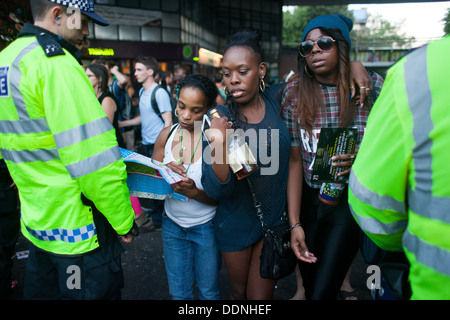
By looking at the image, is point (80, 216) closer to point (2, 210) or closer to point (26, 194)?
point (26, 194)

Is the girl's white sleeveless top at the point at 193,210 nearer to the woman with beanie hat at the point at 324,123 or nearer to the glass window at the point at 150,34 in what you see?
the woman with beanie hat at the point at 324,123

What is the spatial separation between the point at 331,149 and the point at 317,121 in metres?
0.21

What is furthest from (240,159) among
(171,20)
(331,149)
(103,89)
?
(171,20)

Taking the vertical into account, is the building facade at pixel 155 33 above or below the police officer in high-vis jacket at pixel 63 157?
above

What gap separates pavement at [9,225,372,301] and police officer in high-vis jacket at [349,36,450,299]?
2.18 meters

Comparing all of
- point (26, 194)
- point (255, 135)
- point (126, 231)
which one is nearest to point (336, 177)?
point (255, 135)

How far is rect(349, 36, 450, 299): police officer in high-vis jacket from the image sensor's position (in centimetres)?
80

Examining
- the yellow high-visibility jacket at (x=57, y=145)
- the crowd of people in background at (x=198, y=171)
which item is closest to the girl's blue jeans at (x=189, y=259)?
the crowd of people in background at (x=198, y=171)

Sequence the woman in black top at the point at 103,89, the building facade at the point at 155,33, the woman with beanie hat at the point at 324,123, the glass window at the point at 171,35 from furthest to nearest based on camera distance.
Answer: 1. the glass window at the point at 171,35
2. the building facade at the point at 155,33
3. the woman in black top at the point at 103,89
4. the woman with beanie hat at the point at 324,123

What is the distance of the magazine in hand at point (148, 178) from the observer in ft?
5.97

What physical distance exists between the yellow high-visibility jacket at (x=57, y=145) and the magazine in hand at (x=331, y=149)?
1.15 m

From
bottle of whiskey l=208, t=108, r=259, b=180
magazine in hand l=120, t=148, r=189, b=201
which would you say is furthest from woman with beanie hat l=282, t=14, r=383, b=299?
magazine in hand l=120, t=148, r=189, b=201

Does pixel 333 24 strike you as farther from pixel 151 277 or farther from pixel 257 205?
pixel 151 277

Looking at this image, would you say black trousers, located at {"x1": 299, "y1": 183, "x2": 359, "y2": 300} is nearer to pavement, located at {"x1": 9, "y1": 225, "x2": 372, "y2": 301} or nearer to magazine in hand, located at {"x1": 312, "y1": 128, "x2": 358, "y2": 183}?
magazine in hand, located at {"x1": 312, "y1": 128, "x2": 358, "y2": 183}
